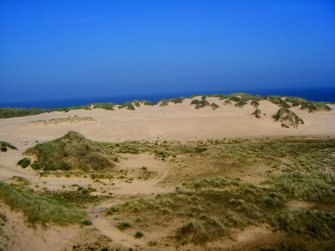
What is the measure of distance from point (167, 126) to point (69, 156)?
772 inches

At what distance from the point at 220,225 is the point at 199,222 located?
34.6 inches

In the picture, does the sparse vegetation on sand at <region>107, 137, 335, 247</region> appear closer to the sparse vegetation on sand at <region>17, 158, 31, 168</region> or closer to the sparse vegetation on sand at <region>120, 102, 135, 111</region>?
the sparse vegetation on sand at <region>17, 158, 31, 168</region>

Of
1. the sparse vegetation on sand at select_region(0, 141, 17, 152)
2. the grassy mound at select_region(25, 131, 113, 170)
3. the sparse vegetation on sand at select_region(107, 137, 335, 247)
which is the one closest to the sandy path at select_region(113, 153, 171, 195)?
the sparse vegetation on sand at select_region(107, 137, 335, 247)

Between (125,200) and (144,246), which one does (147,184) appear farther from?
(144,246)

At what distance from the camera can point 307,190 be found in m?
20.2

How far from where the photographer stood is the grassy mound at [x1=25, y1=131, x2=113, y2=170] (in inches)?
950

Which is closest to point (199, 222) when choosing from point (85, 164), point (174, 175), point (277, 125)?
point (174, 175)

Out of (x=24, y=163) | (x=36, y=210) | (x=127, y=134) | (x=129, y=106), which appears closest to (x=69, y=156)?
(x=24, y=163)

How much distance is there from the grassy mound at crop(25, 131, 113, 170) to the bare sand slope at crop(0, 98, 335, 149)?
26.7ft

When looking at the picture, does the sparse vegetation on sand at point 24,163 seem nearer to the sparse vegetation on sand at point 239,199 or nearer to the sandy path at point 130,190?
the sandy path at point 130,190

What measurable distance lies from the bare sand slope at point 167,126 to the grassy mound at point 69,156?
815 centimetres

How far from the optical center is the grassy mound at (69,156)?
950 inches

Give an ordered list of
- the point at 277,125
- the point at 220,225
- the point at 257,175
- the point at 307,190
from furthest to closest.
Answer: the point at 277,125, the point at 257,175, the point at 307,190, the point at 220,225

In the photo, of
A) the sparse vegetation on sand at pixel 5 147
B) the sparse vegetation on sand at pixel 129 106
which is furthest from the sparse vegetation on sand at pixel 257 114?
the sparse vegetation on sand at pixel 5 147
